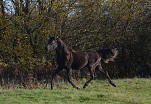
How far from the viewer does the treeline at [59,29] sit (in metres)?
18.7

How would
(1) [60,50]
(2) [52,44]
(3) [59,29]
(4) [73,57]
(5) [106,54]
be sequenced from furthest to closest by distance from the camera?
(3) [59,29] → (5) [106,54] → (4) [73,57] → (1) [60,50] → (2) [52,44]

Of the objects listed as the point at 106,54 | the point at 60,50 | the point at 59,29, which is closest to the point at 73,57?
the point at 60,50

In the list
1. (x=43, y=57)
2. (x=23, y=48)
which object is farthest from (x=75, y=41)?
(x=23, y=48)

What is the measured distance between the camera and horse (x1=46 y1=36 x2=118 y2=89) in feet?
43.5

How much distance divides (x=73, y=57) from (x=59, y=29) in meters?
6.74

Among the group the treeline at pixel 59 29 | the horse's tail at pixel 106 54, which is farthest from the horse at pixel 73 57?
the treeline at pixel 59 29

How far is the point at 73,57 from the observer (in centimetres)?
1386

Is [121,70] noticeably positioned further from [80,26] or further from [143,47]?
[80,26]

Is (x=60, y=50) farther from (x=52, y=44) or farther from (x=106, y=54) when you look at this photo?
(x=106, y=54)

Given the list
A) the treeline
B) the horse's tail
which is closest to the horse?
the horse's tail

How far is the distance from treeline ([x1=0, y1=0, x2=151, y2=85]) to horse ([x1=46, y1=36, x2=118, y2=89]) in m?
3.64

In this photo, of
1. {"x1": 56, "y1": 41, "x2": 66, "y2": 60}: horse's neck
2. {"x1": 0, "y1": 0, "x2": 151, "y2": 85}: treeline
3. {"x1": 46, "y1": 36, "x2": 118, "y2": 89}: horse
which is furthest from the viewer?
{"x1": 0, "y1": 0, "x2": 151, "y2": 85}: treeline

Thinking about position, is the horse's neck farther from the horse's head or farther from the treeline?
the treeline

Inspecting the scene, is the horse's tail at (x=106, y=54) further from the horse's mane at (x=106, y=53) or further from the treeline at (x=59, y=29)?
the treeline at (x=59, y=29)
